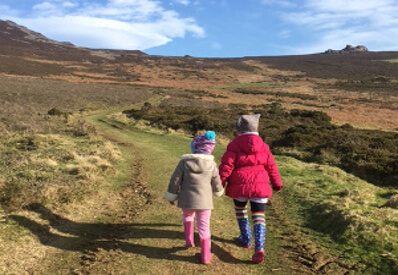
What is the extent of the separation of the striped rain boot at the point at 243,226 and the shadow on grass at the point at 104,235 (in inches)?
13.5

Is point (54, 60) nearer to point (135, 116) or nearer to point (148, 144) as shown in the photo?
point (135, 116)

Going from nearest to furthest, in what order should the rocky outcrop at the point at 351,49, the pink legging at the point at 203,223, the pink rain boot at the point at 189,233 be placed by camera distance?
the pink legging at the point at 203,223, the pink rain boot at the point at 189,233, the rocky outcrop at the point at 351,49

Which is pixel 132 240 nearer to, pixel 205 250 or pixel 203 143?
pixel 205 250

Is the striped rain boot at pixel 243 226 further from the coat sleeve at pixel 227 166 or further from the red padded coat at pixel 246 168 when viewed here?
the coat sleeve at pixel 227 166

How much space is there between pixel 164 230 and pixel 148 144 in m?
9.61

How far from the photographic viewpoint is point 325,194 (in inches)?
302

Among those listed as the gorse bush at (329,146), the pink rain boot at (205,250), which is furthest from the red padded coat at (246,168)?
the gorse bush at (329,146)

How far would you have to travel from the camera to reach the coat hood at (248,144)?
4145mm

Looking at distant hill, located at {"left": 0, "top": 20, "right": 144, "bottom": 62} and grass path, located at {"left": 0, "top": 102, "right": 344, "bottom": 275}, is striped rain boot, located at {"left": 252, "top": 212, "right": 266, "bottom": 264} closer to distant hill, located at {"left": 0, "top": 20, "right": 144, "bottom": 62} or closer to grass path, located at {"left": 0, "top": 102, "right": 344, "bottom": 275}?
grass path, located at {"left": 0, "top": 102, "right": 344, "bottom": 275}

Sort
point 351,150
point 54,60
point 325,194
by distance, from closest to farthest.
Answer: point 325,194 → point 351,150 → point 54,60

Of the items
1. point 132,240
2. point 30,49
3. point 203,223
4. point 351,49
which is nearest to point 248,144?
point 203,223

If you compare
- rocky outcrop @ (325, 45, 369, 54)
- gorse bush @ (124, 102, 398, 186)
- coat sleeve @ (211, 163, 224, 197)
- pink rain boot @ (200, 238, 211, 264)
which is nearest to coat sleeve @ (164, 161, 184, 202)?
coat sleeve @ (211, 163, 224, 197)

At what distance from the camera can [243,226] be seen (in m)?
4.57

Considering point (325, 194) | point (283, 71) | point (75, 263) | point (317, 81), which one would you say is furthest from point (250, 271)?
point (283, 71)
